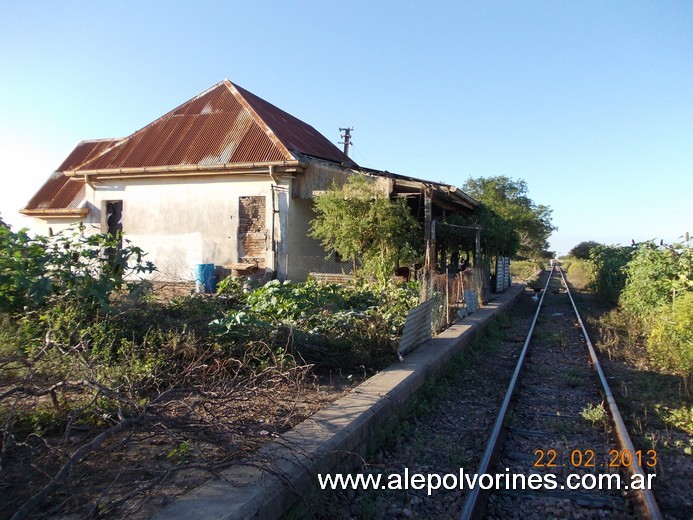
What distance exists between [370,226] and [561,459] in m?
7.55

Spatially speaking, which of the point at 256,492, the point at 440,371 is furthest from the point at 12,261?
the point at 440,371

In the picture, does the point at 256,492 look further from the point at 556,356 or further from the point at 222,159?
the point at 222,159

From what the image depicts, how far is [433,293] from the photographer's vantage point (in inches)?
380

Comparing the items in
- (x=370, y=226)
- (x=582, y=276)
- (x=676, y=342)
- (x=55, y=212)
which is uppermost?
(x=55, y=212)

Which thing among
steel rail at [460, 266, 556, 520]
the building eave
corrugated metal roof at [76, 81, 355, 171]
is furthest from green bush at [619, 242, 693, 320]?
the building eave

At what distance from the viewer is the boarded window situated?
569 inches

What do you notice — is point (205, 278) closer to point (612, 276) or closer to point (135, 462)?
point (135, 462)

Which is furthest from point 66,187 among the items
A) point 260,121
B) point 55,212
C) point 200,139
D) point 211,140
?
point 260,121

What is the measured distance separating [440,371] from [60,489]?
5226 mm

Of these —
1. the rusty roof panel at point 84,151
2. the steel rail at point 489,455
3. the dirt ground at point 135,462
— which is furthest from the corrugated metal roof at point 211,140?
the dirt ground at point 135,462

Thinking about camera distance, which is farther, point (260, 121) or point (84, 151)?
point (84, 151)

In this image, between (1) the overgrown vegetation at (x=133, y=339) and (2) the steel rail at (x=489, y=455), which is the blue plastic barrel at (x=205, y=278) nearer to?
(1) the overgrown vegetation at (x=133, y=339)

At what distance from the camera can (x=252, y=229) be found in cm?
1464

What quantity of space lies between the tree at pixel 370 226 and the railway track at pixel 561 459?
15.6 feet
